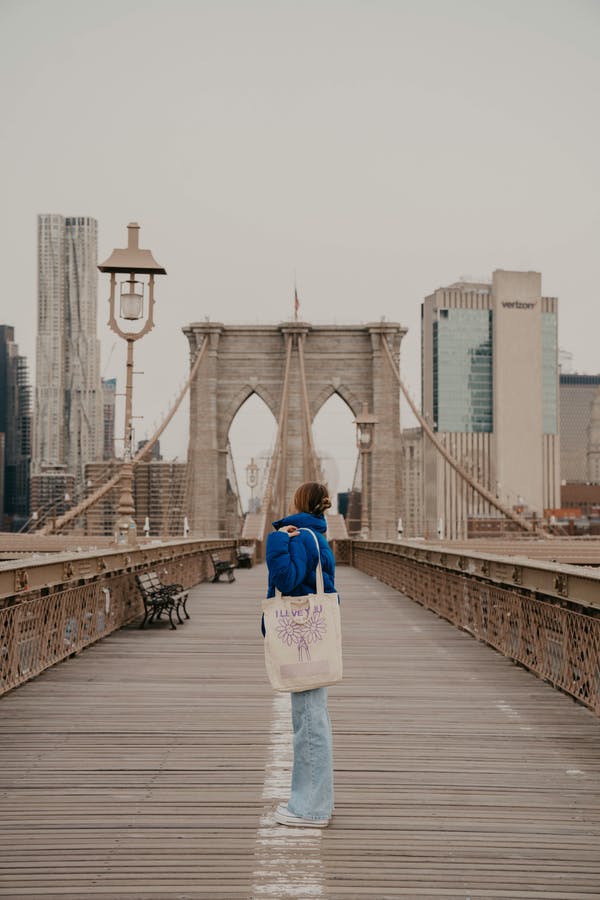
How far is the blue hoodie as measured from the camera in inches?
195

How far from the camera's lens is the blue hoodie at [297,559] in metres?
4.96

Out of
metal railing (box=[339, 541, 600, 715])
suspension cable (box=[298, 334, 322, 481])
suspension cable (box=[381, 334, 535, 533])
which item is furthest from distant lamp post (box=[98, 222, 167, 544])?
suspension cable (box=[298, 334, 322, 481])

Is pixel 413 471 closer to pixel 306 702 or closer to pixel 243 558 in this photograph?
pixel 243 558

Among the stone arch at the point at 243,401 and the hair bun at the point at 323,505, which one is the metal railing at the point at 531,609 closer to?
the hair bun at the point at 323,505

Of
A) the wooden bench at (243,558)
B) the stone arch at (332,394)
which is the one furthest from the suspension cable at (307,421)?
the wooden bench at (243,558)

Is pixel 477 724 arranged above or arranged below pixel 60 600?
below

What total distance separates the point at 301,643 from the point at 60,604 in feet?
18.2

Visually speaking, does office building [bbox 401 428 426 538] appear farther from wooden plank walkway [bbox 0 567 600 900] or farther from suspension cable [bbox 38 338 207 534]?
wooden plank walkway [bbox 0 567 600 900]

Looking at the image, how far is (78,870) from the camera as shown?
14.3 ft

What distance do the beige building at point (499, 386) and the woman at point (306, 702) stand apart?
16597 cm

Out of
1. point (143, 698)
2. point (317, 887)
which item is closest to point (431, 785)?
point (317, 887)

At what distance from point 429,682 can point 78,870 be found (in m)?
5.22

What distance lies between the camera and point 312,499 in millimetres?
5227

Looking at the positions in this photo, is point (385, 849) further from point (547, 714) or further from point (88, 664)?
point (88, 664)
